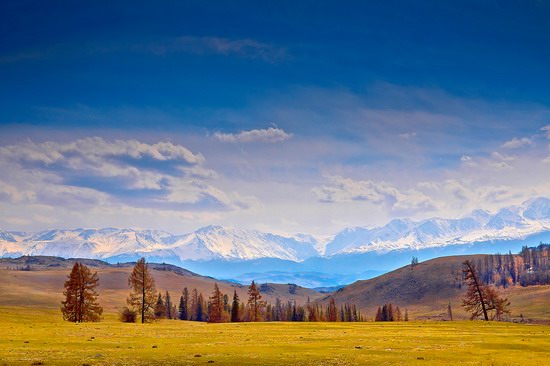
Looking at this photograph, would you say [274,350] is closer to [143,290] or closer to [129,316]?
[143,290]

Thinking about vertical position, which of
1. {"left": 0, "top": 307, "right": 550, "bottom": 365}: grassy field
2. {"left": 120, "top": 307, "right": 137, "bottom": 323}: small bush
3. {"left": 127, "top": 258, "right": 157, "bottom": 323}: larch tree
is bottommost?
{"left": 120, "top": 307, "right": 137, "bottom": 323}: small bush

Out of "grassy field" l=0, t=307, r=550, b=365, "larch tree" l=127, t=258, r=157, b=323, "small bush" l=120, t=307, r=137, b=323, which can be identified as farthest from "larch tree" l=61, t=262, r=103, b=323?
"grassy field" l=0, t=307, r=550, b=365

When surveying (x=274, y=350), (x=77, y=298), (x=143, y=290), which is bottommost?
(x=274, y=350)

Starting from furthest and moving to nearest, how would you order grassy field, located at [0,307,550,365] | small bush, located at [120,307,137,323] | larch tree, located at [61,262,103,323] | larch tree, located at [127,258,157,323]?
1. small bush, located at [120,307,137,323]
2. larch tree, located at [127,258,157,323]
3. larch tree, located at [61,262,103,323]
4. grassy field, located at [0,307,550,365]

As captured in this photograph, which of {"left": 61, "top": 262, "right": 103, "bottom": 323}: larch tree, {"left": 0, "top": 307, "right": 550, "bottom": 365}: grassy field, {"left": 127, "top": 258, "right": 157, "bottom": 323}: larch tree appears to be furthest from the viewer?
{"left": 127, "top": 258, "right": 157, "bottom": 323}: larch tree

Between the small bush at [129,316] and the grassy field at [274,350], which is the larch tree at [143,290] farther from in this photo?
the grassy field at [274,350]

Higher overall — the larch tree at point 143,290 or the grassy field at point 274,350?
the larch tree at point 143,290

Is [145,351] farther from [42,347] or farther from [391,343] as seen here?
[391,343]

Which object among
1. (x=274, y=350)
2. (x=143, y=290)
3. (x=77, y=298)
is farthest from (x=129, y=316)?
(x=274, y=350)

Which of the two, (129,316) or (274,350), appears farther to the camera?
(129,316)

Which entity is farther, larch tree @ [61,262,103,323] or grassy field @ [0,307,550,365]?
larch tree @ [61,262,103,323]

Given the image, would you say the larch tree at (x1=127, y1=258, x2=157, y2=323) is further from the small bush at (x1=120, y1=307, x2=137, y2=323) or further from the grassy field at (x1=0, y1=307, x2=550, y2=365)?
the grassy field at (x1=0, y1=307, x2=550, y2=365)

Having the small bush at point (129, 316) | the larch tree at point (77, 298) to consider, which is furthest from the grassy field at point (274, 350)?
the small bush at point (129, 316)

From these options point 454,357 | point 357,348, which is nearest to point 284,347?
point 357,348
